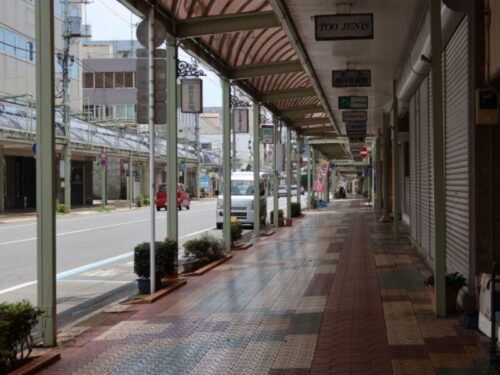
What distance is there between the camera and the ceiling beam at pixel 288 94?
1911 centimetres

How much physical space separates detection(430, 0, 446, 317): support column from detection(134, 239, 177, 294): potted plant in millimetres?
4518

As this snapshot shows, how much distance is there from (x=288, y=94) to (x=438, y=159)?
12.1 m

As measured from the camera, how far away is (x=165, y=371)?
237 inches

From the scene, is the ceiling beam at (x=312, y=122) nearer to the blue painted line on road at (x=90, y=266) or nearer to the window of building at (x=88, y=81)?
the blue painted line on road at (x=90, y=266)

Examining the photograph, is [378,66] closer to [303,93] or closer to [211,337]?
[303,93]

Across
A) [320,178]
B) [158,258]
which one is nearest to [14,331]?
[158,258]

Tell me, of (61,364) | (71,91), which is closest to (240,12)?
(61,364)

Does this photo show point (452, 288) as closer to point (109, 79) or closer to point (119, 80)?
point (119, 80)

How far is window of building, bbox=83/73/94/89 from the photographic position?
69.6 meters

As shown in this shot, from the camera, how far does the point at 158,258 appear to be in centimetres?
1054

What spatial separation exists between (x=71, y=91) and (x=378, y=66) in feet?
127

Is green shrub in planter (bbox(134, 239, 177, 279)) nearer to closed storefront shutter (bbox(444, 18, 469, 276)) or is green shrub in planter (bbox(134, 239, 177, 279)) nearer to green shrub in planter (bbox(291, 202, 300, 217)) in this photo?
closed storefront shutter (bbox(444, 18, 469, 276))

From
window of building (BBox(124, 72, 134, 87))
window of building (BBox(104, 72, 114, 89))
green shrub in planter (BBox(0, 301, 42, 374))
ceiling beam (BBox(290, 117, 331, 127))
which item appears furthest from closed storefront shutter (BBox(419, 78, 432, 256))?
window of building (BBox(104, 72, 114, 89))

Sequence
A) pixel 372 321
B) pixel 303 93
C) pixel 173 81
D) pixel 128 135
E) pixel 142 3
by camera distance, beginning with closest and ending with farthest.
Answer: pixel 372 321
pixel 142 3
pixel 173 81
pixel 303 93
pixel 128 135
